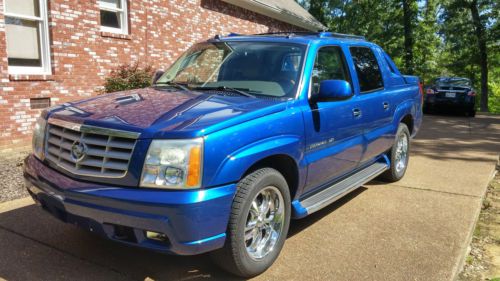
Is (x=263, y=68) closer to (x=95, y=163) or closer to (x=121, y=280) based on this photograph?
(x=95, y=163)

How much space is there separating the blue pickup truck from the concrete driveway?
0.36 m

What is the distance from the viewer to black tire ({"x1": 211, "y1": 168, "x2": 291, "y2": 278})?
117 inches

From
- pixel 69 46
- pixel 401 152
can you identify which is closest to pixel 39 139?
pixel 401 152

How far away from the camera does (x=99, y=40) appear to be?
9328 mm

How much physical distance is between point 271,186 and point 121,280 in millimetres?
1285

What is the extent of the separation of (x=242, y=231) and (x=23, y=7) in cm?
712

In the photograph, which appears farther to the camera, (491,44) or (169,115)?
Result: (491,44)

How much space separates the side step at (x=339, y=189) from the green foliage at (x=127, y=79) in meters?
5.73

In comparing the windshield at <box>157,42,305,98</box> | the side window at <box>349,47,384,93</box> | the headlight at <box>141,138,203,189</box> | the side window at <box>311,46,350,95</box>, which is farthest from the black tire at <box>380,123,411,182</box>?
the headlight at <box>141,138,203,189</box>

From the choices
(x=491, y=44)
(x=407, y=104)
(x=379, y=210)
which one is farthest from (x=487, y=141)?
(x=491, y=44)

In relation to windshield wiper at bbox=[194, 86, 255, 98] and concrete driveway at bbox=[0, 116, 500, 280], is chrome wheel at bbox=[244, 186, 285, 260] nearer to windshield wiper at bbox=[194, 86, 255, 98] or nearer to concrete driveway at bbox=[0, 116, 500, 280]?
concrete driveway at bbox=[0, 116, 500, 280]

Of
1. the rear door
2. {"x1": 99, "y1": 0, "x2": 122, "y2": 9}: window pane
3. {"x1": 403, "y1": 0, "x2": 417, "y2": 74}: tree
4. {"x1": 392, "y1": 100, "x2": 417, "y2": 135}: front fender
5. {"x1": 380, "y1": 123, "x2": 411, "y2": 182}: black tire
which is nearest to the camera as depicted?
the rear door

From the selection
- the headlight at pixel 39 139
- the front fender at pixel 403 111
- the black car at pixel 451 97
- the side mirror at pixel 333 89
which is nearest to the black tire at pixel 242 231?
the side mirror at pixel 333 89

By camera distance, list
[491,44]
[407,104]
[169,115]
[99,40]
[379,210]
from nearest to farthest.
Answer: [169,115]
[379,210]
[407,104]
[99,40]
[491,44]
